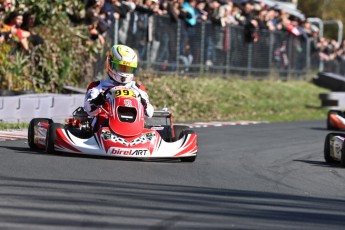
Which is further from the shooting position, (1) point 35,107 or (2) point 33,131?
(1) point 35,107

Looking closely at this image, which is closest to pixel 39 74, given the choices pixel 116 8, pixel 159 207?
pixel 116 8

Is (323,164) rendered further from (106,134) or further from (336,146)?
(106,134)

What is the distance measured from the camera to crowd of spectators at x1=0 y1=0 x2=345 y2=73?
1736 centimetres

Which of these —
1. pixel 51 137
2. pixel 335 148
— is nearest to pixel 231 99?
pixel 335 148

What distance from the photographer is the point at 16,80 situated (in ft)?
58.2

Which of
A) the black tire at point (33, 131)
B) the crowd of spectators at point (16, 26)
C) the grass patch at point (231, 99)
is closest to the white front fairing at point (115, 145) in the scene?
the black tire at point (33, 131)

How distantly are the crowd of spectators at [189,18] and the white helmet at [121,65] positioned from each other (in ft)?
19.4

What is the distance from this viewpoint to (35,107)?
50.0 feet

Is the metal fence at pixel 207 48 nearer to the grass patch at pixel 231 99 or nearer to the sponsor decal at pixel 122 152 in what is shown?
the grass patch at pixel 231 99

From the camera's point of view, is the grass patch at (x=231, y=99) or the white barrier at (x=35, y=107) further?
the grass patch at (x=231, y=99)

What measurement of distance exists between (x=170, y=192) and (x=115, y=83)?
3358 millimetres

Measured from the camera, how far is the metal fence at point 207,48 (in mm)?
21109

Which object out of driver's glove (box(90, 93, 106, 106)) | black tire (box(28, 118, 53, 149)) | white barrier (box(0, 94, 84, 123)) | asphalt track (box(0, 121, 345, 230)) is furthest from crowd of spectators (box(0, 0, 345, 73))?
driver's glove (box(90, 93, 106, 106))

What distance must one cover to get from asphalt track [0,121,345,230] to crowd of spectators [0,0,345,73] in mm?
5133
